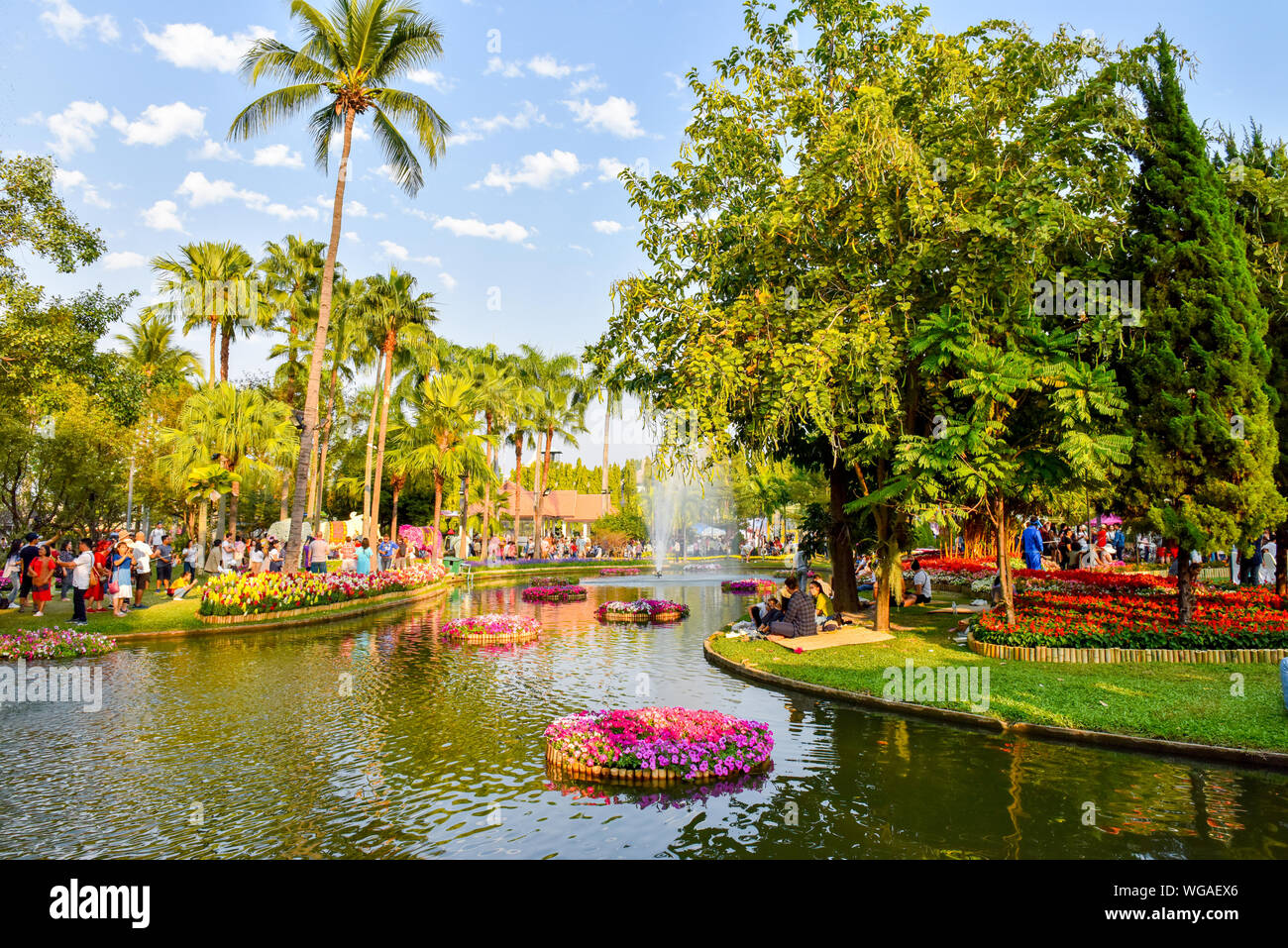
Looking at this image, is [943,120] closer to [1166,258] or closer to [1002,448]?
[1166,258]

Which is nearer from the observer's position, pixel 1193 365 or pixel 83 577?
pixel 1193 365

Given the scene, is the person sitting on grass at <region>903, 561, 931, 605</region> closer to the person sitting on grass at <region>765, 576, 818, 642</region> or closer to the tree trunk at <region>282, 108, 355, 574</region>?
the person sitting on grass at <region>765, 576, 818, 642</region>

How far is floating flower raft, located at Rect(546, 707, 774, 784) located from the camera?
8305mm

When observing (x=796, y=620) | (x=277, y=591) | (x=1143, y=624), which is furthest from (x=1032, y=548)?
(x=277, y=591)

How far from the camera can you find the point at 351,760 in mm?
8820

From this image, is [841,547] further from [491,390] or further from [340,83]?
[491,390]

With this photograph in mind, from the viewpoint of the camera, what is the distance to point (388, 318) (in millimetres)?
37375

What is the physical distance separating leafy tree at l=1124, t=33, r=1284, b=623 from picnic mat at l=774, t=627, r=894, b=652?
5.70 meters

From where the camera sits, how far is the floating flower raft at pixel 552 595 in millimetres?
29859

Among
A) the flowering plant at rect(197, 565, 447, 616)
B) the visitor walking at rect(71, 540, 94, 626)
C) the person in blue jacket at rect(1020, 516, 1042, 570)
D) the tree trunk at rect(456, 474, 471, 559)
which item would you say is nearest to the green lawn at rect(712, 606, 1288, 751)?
the flowering plant at rect(197, 565, 447, 616)

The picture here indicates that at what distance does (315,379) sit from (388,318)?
50.0 feet
